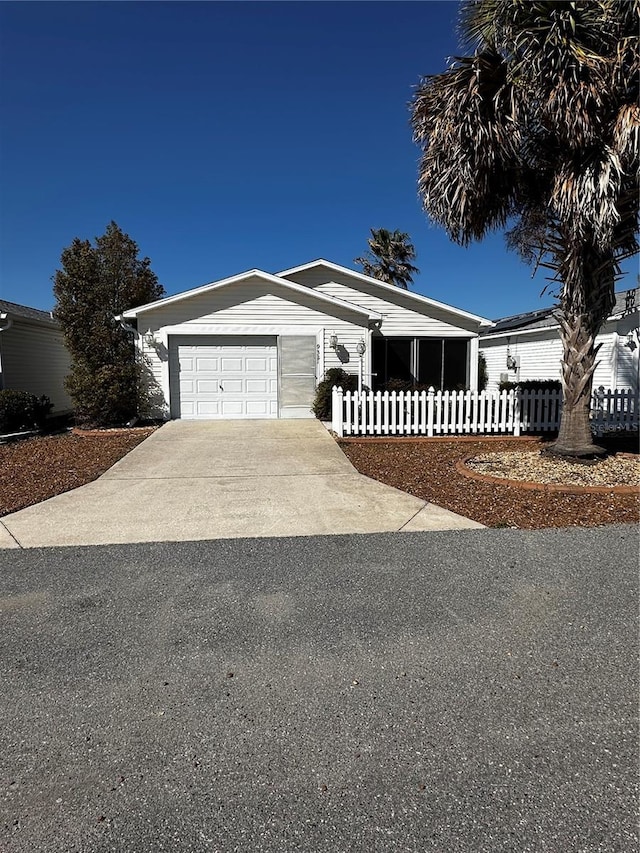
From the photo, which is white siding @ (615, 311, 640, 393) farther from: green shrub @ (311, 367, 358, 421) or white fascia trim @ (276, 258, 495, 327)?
green shrub @ (311, 367, 358, 421)

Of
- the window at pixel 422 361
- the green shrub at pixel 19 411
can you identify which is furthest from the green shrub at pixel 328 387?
the green shrub at pixel 19 411

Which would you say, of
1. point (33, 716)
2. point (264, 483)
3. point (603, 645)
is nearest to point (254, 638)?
point (33, 716)

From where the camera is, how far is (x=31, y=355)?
14773 mm

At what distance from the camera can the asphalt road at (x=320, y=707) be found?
1688 mm

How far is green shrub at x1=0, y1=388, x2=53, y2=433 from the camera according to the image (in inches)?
445

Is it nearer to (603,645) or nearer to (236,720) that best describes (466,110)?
(603,645)

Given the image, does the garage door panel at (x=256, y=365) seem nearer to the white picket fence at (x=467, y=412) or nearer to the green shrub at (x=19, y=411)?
the white picket fence at (x=467, y=412)

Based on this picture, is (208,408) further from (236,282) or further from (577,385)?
(577,385)

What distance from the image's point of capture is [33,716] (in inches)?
87.1

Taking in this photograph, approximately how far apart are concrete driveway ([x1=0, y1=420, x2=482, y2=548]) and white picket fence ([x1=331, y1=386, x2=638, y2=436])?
1.82 metres

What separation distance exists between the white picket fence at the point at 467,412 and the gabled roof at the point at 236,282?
3684 mm

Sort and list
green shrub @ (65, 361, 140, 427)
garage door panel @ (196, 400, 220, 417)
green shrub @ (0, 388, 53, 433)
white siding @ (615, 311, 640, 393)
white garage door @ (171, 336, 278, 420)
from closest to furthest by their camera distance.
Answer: green shrub @ (0, 388, 53, 433), green shrub @ (65, 361, 140, 427), white garage door @ (171, 336, 278, 420), garage door panel @ (196, 400, 220, 417), white siding @ (615, 311, 640, 393)

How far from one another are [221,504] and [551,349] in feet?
53.1

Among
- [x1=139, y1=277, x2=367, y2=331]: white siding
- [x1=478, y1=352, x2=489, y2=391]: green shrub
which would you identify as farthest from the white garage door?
[x1=478, y1=352, x2=489, y2=391]: green shrub
